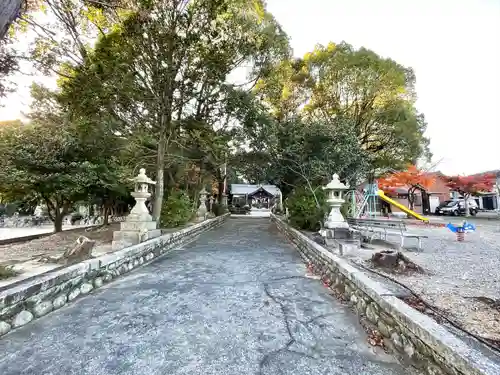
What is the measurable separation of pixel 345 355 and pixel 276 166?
12.0 meters

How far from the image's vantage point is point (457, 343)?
1.72 meters

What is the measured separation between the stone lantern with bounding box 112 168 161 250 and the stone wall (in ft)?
3.73

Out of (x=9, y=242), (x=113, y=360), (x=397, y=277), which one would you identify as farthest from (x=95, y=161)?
(x=397, y=277)

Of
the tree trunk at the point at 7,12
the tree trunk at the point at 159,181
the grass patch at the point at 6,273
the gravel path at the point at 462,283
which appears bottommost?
the gravel path at the point at 462,283

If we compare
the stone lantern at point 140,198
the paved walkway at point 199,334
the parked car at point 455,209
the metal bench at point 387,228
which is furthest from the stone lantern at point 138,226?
the parked car at point 455,209

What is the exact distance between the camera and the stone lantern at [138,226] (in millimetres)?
6695

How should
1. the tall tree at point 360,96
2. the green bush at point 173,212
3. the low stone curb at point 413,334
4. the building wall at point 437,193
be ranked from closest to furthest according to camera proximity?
the low stone curb at point 413,334 < the green bush at point 173,212 < the tall tree at point 360,96 < the building wall at point 437,193

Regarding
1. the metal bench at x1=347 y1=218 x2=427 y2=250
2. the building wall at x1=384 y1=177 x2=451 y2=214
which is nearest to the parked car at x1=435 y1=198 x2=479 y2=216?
the building wall at x1=384 y1=177 x2=451 y2=214

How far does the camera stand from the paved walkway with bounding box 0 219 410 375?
210 centimetres

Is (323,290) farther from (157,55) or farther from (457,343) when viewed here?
(157,55)

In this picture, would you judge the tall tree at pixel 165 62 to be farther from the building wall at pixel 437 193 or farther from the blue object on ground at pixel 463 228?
the building wall at pixel 437 193

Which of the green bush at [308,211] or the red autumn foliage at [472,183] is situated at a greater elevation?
the red autumn foliage at [472,183]

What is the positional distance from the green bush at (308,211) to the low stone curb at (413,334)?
5079mm

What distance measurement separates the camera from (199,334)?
261 centimetres
